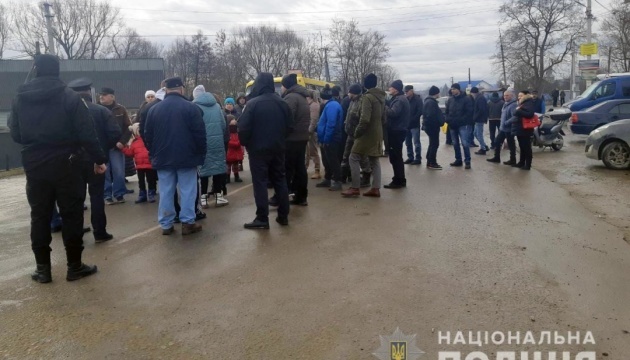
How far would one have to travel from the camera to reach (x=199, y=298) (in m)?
4.38

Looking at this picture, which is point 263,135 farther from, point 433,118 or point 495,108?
point 495,108

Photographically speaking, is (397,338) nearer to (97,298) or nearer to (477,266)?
(477,266)

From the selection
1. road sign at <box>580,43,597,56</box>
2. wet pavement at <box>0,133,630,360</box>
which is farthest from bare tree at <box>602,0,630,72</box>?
wet pavement at <box>0,133,630,360</box>

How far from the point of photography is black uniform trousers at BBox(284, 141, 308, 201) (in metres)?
7.53

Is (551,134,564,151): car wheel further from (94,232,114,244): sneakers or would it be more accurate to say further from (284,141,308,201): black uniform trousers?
(94,232,114,244): sneakers

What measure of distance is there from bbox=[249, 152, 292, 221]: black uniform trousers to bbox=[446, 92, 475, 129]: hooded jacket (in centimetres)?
600

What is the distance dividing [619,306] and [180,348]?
11.2 feet

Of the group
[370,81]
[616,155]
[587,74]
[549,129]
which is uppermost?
[587,74]

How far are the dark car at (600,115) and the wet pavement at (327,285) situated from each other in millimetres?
10220

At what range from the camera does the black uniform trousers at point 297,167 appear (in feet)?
24.7

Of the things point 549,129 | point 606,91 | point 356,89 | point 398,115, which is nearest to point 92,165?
point 356,89

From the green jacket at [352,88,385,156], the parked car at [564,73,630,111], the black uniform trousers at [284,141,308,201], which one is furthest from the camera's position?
the parked car at [564,73,630,111]

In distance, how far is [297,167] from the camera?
25.3ft

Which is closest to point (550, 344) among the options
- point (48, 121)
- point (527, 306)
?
point (527, 306)
